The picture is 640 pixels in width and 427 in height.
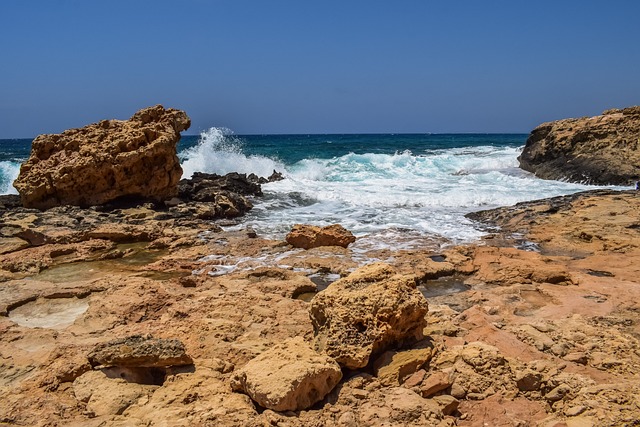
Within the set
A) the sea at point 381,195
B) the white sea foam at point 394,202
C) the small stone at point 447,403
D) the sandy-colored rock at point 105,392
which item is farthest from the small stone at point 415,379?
the white sea foam at point 394,202

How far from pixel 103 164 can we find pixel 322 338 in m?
7.77

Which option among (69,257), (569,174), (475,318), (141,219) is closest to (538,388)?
(475,318)

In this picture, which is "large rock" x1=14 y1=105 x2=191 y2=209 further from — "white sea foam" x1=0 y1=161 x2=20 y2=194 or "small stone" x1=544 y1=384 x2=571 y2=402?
"small stone" x1=544 y1=384 x2=571 y2=402

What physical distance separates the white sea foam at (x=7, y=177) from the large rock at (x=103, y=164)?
677 centimetres

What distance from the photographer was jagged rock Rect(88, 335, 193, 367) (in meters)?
2.87

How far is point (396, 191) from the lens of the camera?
13.5 meters

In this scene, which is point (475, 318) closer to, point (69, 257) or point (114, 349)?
point (114, 349)

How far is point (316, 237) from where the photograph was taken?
668cm

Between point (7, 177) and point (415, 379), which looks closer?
point (415, 379)

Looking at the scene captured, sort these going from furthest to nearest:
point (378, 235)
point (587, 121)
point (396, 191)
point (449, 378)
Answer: point (587, 121) < point (396, 191) < point (378, 235) < point (449, 378)

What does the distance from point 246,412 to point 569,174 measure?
15.4 meters

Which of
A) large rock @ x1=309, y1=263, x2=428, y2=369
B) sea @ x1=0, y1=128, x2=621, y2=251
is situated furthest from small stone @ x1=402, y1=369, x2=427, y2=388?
sea @ x1=0, y1=128, x2=621, y2=251

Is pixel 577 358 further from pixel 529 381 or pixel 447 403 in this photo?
pixel 447 403

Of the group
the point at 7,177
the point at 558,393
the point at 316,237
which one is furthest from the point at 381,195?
the point at 7,177
